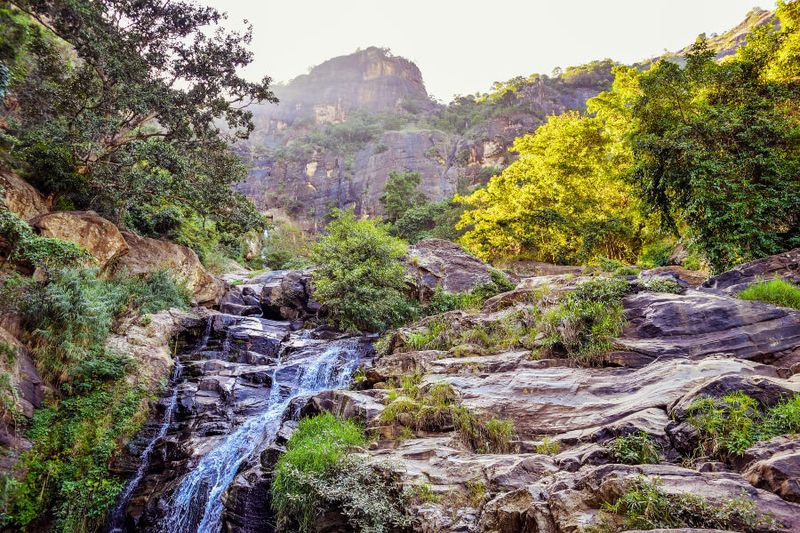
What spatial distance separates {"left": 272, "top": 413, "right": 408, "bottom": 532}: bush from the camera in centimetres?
551

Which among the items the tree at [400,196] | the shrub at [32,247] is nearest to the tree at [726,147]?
the shrub at [32,247]

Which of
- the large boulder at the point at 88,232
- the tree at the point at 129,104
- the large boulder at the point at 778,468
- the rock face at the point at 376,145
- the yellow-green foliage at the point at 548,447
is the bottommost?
the yellow-green foliage at the point at 548,447

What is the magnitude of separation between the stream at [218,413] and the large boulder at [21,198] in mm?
6477

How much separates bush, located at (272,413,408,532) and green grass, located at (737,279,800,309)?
7.72 metres

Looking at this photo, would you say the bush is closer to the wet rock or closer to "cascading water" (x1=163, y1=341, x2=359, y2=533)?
"cascading water" (x1=163, y1=341, x2=359, y2=533)

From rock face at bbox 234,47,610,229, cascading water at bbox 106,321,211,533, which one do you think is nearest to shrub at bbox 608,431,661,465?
cascading water at bbox 106,321,211,533

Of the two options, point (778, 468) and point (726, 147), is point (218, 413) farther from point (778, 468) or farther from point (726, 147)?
point (726, 147)

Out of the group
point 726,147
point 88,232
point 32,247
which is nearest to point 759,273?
point 726,147

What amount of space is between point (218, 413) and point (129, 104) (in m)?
10.9

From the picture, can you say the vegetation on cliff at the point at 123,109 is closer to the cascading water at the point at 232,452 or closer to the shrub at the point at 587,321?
the cascading water at the point at 232,452

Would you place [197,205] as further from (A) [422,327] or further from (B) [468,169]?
(B) [468,169]

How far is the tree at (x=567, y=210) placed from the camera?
19.3m

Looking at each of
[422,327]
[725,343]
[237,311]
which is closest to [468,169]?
[237,311]

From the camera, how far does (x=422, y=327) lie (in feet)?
41.6
